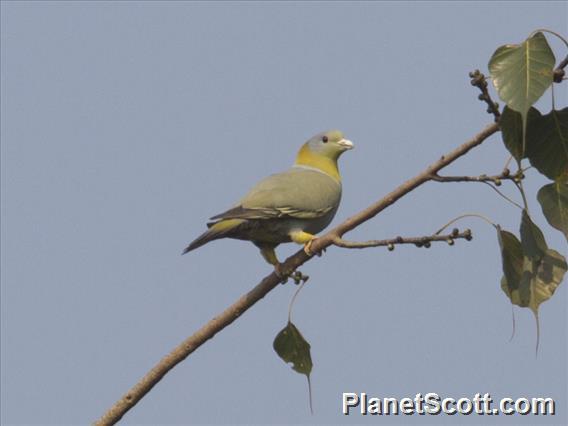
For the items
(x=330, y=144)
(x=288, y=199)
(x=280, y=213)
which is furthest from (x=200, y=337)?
(x=330, y=144)

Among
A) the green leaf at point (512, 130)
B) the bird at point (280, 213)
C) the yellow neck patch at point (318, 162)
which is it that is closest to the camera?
the green leaf at point (512, 130)

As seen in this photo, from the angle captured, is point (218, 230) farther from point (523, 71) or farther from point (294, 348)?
point (523, 71)

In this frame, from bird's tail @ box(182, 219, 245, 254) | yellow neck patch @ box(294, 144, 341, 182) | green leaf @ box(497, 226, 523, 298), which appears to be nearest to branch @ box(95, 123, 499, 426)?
bird's tail @ box(182, 219, 245, 254)

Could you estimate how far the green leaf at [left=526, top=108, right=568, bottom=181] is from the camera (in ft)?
12.0

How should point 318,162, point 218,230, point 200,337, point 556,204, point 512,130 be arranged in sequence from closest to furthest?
point 512,130 < point 556,204 < point 200,337 < point 218,230 < point 318,162

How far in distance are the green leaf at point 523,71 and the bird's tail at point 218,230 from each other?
2235mm

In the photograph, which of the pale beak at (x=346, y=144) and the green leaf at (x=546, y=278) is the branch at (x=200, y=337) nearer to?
the green leaf at (x=546, y=278)

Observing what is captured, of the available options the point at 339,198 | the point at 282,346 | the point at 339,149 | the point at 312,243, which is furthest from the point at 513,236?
the point at 339,149

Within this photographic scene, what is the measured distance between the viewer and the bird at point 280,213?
5.29 metres

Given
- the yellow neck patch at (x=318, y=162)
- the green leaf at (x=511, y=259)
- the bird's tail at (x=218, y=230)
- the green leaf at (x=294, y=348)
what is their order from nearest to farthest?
the green leaf at (x=511, y=259) → the green leaf at (x=294, y=348) → the bird's tail at (x=218, y=230) → the yellow neck patch at (x=318, y=162)

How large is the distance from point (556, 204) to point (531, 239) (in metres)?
0.21

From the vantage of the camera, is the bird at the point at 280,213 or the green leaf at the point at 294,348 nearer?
the green leaf at the point at 294,348

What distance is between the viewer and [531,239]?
12.7 feet

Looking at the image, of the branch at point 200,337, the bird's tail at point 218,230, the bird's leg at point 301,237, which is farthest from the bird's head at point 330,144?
the branch at point 200,337
